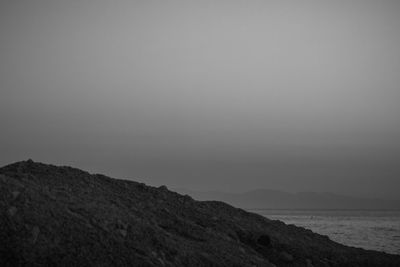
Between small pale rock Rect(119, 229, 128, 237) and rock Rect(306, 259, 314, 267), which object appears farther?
rock Rect(306, 259, 314, 267)

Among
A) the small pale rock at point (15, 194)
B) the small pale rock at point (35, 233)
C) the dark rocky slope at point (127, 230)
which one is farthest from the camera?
the small pale rock at point (15, 194)

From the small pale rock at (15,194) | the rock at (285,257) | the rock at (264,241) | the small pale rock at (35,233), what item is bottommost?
the rock at (285,257)

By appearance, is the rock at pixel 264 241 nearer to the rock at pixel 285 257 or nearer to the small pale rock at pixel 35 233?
the rock at pixel 285 257

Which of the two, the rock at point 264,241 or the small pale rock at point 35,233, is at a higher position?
the small pale rock at point 35,233

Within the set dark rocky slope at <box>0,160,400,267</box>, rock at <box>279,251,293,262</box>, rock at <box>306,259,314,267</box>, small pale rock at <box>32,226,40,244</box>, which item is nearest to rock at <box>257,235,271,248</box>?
dark rocky slope at <box>0,160,400,267</box>

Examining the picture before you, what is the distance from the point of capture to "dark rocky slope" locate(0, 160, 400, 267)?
11.2 metres

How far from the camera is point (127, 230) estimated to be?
12.8 meters

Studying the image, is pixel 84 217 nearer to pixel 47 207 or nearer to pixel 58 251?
pixel 47 207

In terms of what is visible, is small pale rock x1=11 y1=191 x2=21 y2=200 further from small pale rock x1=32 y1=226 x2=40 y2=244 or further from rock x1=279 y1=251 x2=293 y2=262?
rock x1=279 y1=251 x2=293 y2=262

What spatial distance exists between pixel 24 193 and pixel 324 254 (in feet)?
33.7

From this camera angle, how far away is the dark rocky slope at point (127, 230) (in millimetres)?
11172

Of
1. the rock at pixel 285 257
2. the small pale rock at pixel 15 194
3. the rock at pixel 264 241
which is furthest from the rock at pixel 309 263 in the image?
the small pale rock at pixel 15 194

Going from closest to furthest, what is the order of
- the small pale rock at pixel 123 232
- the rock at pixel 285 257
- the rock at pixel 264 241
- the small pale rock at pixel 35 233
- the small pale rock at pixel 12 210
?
1. the small pale rock at pixel 35 233
2. the small pale rock at pixel 12 210
3. the small pale rock at pixel 123 232
4. the rock at pixel 285 257
5. the rock at pixel 264 241

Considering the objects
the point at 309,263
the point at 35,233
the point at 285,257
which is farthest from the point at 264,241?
the point at 35,233
